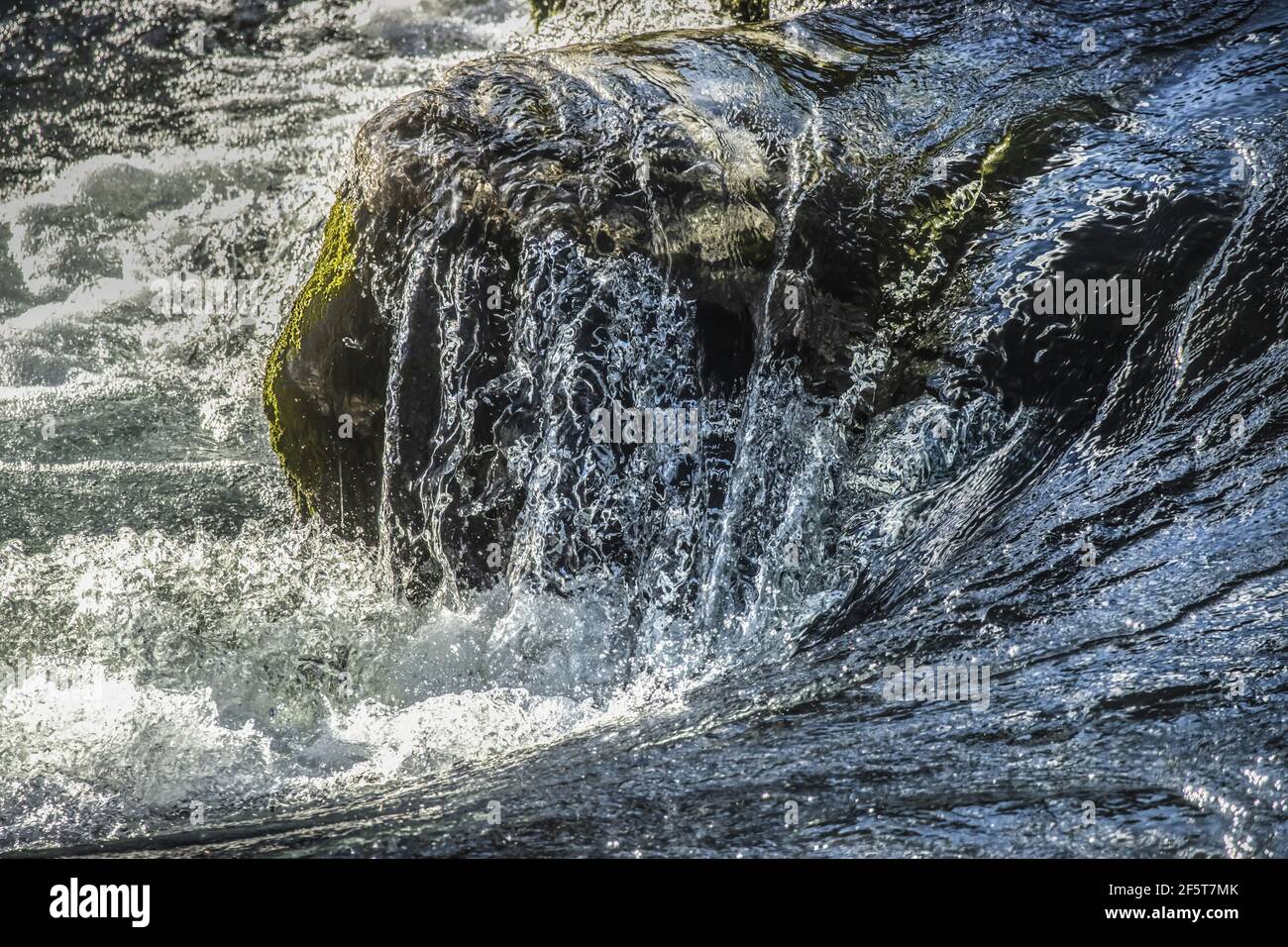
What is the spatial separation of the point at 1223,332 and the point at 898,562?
131cm

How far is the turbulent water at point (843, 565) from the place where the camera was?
256 centimetres

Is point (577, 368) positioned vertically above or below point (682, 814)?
above

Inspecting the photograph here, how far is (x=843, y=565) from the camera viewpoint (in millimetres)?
3779

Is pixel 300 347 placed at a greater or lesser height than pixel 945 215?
lesser

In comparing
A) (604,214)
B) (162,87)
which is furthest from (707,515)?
(162,87)

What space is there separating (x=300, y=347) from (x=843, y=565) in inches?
82.4

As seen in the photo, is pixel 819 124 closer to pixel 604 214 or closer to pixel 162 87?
pixel 604 214

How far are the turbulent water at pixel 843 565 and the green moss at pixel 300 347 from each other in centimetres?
21

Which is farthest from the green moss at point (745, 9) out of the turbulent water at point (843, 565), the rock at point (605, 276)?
the rock at point (605, 276)

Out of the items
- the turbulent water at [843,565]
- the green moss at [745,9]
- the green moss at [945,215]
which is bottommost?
the turbulent water at [843,565]

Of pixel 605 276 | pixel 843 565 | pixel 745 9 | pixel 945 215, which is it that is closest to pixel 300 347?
pixel 605 276

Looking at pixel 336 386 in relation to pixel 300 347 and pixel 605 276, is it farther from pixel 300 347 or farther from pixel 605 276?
pixel 605 276

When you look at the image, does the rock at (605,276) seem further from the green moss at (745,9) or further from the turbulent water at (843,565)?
the green moss at (745,9)

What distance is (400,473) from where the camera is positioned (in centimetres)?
415
